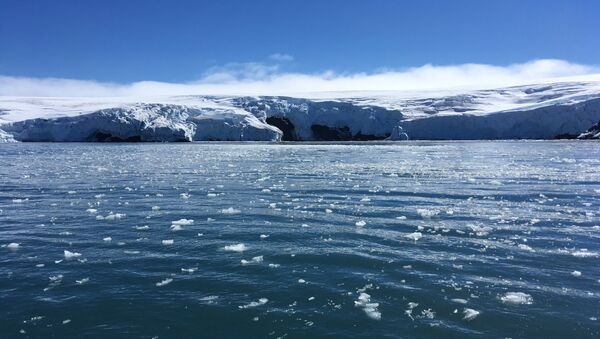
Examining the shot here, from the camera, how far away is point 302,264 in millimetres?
8664

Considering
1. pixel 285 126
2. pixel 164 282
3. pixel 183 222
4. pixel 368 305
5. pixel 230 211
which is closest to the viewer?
Answer: pixel 368 305

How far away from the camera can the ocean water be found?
630 centimetres

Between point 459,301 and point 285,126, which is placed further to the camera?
point 285,126

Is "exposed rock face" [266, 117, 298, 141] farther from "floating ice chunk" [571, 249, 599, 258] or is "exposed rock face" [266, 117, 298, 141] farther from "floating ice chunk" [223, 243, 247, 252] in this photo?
"floating ice chunk" [571, 249, 599, 258]

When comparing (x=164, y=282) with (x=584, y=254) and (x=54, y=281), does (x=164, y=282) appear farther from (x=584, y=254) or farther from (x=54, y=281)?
(x=584, y=254)

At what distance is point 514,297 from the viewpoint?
702 centimetres

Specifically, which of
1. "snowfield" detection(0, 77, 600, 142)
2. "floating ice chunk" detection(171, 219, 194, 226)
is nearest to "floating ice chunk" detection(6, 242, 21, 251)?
"floating ice chunk" detection(171, 219, 194, 226)

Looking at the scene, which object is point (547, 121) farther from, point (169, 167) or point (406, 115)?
point (169, 167)

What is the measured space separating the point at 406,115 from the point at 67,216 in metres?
66.6

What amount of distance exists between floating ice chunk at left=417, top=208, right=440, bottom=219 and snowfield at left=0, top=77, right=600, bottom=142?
186ft

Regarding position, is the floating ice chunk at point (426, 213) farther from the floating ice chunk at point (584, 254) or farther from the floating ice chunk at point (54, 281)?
the floating ice chunk at point (54, 281)

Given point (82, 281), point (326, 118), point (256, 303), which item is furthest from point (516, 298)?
point (326, 118)

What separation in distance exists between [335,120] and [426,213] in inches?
2620

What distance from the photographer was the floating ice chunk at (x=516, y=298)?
6.86m
